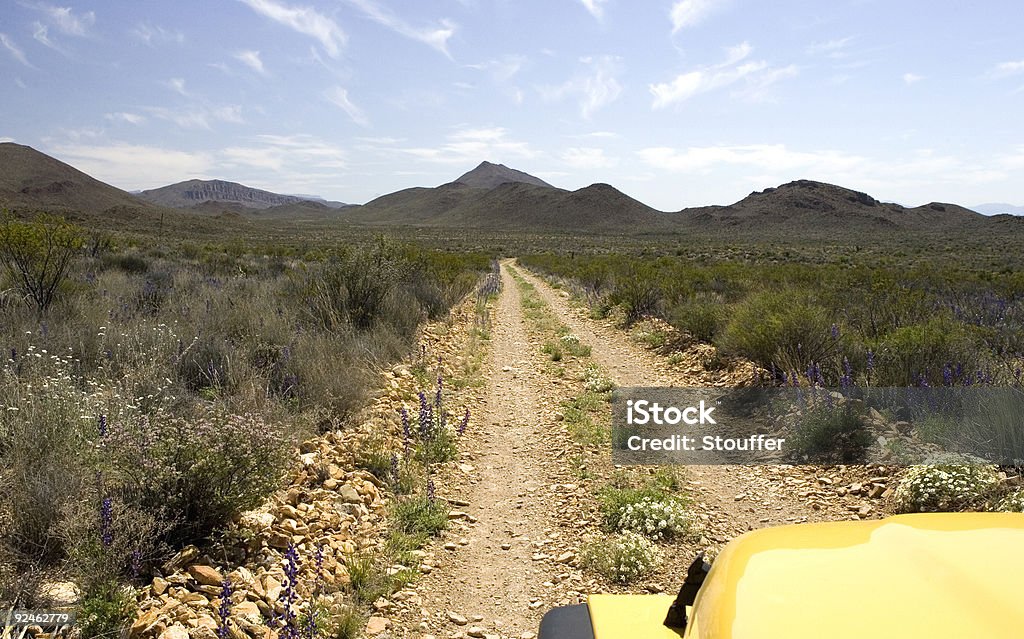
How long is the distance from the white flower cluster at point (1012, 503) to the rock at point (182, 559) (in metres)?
5.00

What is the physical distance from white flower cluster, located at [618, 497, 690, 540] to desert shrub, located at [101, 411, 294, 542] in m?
2.50

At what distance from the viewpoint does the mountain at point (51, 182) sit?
10725cm

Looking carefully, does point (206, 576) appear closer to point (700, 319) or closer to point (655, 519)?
point (655, 519)

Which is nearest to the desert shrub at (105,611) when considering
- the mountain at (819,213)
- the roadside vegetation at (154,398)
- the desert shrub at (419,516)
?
the roadside vegetation at (154,398)

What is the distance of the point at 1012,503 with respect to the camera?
3.56 metres

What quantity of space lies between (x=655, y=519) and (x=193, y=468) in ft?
10.1

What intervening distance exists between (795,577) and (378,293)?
8.96 meters

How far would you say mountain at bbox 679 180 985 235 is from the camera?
10613cm

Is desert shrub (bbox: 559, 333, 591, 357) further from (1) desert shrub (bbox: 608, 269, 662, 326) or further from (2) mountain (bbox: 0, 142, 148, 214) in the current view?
(2) mountain (bbox: 0, 142, 148, 214)

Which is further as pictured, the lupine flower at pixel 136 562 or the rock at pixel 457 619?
the rock at pixel 457 619

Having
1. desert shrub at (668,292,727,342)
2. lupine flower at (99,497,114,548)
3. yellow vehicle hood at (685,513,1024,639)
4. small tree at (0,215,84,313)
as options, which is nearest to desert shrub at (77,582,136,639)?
lupine flower at (99,497,114,548)

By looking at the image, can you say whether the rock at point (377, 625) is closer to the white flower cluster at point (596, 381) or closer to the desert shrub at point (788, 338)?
the white flower cluster at point (596, 381)

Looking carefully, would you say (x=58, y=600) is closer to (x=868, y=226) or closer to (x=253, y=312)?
(x=253, y=312)

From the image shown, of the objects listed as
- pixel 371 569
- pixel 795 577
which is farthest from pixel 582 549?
pixel 795 577
